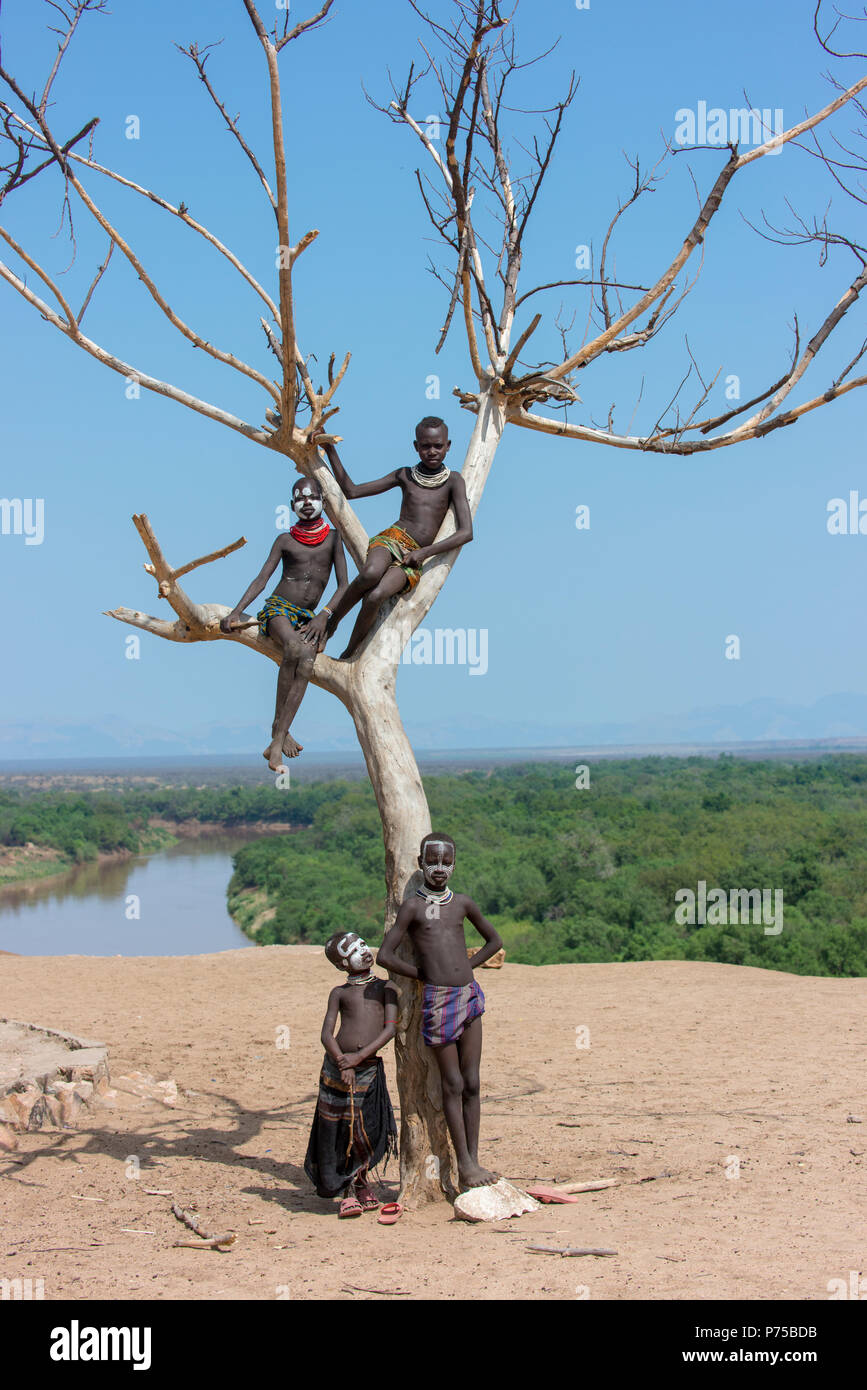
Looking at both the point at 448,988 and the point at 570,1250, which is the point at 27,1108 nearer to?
the point at 448,988

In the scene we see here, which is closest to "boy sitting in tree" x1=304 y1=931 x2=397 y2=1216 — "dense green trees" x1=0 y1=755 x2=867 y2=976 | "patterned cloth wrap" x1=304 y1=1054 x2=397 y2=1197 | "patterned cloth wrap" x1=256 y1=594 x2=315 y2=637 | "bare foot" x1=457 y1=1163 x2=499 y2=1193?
"patterned cloth wrap" x1=304 y1=1054 x2=397 y2=1197

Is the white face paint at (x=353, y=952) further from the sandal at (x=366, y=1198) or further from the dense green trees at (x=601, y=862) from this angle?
the dense green trees at (x=601, y=862)

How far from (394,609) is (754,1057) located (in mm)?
4797

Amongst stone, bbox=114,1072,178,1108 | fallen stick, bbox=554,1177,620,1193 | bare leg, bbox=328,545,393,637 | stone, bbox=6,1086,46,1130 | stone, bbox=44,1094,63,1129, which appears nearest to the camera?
fallen stick, bbox=554,1177,620,1193

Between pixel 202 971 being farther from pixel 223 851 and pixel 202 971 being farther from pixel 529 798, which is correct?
pixel 223 851

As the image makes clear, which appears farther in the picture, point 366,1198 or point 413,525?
point 413,525

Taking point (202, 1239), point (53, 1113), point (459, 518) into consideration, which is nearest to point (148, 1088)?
point (53, 1113)

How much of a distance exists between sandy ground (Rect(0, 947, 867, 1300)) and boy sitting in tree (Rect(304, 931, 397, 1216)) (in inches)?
8.0

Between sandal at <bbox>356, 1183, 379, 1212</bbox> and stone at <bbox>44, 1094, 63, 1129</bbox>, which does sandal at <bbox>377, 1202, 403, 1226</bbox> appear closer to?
sandal at <bbox>356, 1183, 379, 1212</bbox>

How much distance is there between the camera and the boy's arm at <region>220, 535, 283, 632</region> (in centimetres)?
561

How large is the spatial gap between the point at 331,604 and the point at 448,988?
190 centimetres

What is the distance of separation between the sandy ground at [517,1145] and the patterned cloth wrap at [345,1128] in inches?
7.3

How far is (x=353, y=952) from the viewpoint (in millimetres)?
5453

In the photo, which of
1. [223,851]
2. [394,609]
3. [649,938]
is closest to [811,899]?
[649,938]
